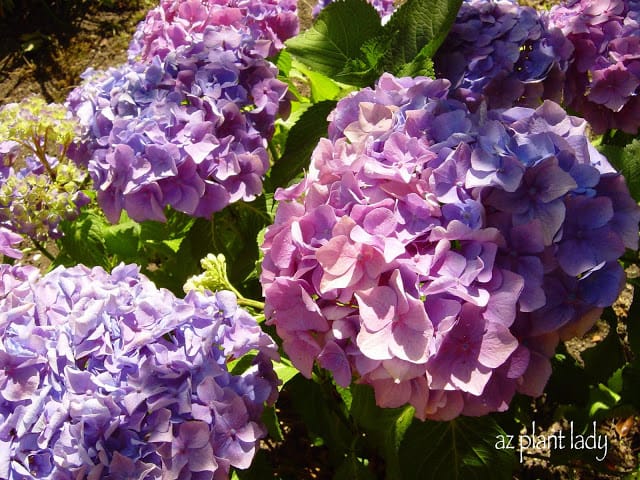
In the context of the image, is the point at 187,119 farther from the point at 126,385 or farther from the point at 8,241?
the point at 126,385

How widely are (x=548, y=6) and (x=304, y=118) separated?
2.64m

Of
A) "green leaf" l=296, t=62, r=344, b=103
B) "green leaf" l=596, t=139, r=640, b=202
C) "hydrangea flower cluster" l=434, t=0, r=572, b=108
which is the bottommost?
"green leaf" l=296, t=62, r=344, b=103

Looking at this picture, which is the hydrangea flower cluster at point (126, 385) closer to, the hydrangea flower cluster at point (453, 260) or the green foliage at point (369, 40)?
the hydrangea flower cluster at point (453, 260)

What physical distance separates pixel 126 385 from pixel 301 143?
0.69m

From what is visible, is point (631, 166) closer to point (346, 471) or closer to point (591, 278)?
point (591, 278)

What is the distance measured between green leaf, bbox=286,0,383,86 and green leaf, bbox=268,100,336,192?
100mm

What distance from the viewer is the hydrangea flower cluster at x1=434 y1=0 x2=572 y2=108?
143 centimetres

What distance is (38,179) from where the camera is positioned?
169 centimetres

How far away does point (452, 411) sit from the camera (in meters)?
0.94

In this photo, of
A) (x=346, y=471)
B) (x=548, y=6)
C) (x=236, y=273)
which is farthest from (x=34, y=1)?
(x=346, y=471)

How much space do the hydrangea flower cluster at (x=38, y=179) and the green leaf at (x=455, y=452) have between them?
0.99 meters

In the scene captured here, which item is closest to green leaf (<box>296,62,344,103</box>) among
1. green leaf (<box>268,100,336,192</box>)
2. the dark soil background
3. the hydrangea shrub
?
the hydrangea shrub

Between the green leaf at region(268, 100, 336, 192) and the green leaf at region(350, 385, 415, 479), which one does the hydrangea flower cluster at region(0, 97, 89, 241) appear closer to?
the green leaf at region(268, 100, 336, 192)

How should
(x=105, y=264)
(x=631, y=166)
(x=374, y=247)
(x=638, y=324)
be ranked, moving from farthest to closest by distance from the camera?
1. (x=105, y=264)
2. (x=638, y=324)
3. (x=631, y=166)
4. (x=374, y=247)
